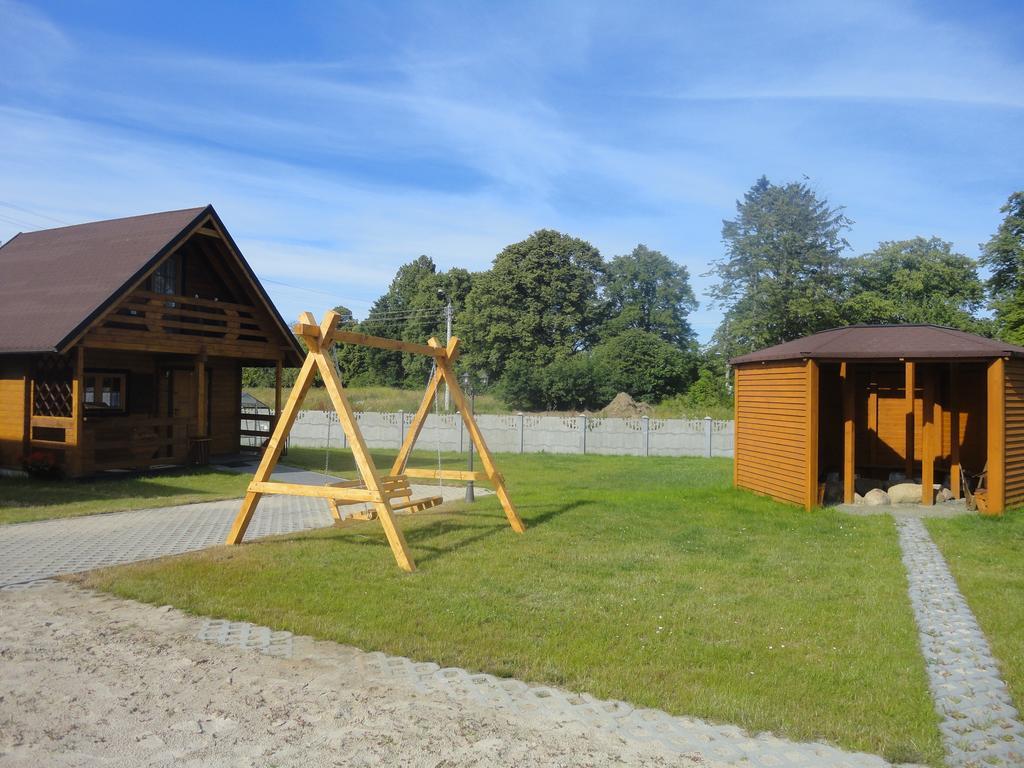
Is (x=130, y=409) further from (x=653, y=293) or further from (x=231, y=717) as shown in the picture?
(x=653, y=293)

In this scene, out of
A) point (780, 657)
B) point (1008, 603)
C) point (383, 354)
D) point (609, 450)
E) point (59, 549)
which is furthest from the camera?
point (383, 354)

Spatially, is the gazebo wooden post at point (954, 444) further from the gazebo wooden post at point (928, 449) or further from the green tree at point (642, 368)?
the green tree at point (642, 368)

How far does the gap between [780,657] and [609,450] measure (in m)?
21.3

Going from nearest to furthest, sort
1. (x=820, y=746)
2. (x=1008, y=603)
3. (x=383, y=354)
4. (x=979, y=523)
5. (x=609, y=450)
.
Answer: (x=820, y=746)
(x=1008, y=603)
(x=979, y=523)
(x=609, y=450)
(x=383, y=354)

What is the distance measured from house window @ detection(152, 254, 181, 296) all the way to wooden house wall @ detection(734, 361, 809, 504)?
42.4ft

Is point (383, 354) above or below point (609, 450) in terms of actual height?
above

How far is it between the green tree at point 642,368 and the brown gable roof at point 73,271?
24.8 m

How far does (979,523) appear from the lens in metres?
12.1

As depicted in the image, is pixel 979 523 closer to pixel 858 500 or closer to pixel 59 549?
pixel 858 500

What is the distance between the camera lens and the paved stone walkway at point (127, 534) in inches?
342

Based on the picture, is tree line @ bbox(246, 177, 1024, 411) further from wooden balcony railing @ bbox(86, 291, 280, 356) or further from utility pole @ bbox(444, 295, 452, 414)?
wooden balcony railing @ bbox(86, 291, 280, 356)

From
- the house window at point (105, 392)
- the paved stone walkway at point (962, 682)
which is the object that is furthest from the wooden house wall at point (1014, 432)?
the house window at point (105, 392)

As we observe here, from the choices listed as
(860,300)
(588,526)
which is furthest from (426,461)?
(860,300)

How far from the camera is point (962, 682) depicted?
5488 millimetres
